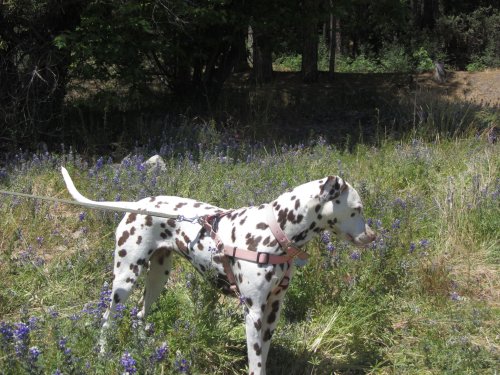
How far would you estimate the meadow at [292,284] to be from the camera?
387cm

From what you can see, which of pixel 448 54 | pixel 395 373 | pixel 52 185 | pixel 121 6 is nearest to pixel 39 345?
pixel 395 373

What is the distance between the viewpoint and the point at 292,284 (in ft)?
16.1

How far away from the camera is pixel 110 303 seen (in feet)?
13.3

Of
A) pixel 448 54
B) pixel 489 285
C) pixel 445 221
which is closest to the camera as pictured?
pixel 489 285

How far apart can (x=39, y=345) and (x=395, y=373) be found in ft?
8.04

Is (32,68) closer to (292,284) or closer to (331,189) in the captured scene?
(292,284)

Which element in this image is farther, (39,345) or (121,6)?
(121,6)

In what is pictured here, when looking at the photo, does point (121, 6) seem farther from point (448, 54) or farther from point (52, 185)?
point (448, 54)

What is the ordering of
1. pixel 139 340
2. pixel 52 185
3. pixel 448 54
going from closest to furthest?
pixel 139 340 → pixel 52 185 → pixel 448 54

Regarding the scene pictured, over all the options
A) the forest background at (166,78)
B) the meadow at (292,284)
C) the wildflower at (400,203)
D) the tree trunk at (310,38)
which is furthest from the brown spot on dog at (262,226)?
the tree trunk at (310,38)

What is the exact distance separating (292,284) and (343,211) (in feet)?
4.95

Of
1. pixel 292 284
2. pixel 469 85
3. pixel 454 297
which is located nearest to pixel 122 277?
pixel 292 284

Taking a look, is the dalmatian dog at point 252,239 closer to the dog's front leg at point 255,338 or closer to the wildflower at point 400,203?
the dog's front leg at point 255,338

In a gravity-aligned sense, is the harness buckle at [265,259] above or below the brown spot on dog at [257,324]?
above
